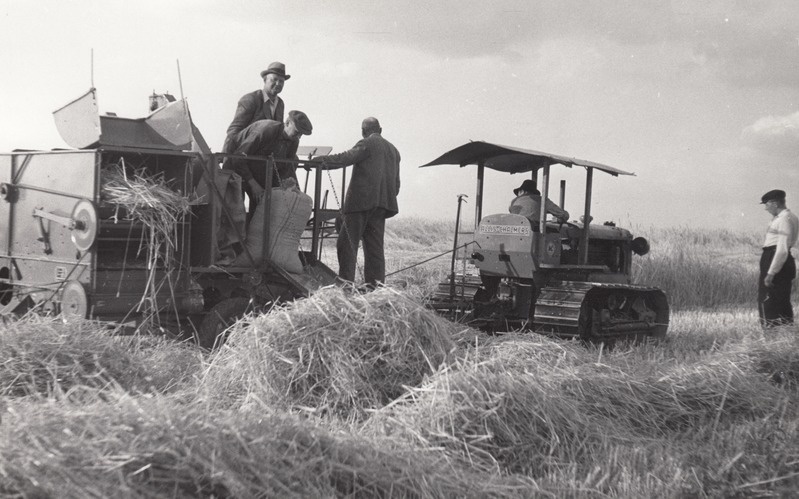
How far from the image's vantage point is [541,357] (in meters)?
5.79

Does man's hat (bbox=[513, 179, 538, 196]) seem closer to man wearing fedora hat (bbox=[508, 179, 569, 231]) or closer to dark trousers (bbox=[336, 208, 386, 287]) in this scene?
man wearing fedora hat (bbox=[508, 179, 569, 231])

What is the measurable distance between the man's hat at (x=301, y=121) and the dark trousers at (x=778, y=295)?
5605 millimetres

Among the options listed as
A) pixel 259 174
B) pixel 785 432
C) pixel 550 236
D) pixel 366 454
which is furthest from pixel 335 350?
pixel 550 236

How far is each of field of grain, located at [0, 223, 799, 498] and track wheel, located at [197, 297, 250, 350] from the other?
0.67 m

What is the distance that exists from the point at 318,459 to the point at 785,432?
316cm

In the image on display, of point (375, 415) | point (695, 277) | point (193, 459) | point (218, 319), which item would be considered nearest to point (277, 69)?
point (218, 319)

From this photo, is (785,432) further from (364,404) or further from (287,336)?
(287,336)

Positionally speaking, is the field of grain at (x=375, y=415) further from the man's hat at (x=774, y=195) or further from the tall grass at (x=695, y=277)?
the tall grass at (x=695, y=277)

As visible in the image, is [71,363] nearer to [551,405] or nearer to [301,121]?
[551,405]

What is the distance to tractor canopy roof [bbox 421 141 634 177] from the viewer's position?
9633 mm

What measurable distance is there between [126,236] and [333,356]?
289cm

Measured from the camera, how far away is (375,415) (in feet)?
15.1

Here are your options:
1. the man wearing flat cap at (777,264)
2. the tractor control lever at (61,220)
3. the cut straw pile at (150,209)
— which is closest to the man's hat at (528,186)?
the man wearing flat cap at (777,264)

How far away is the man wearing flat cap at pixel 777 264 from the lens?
944 cm
